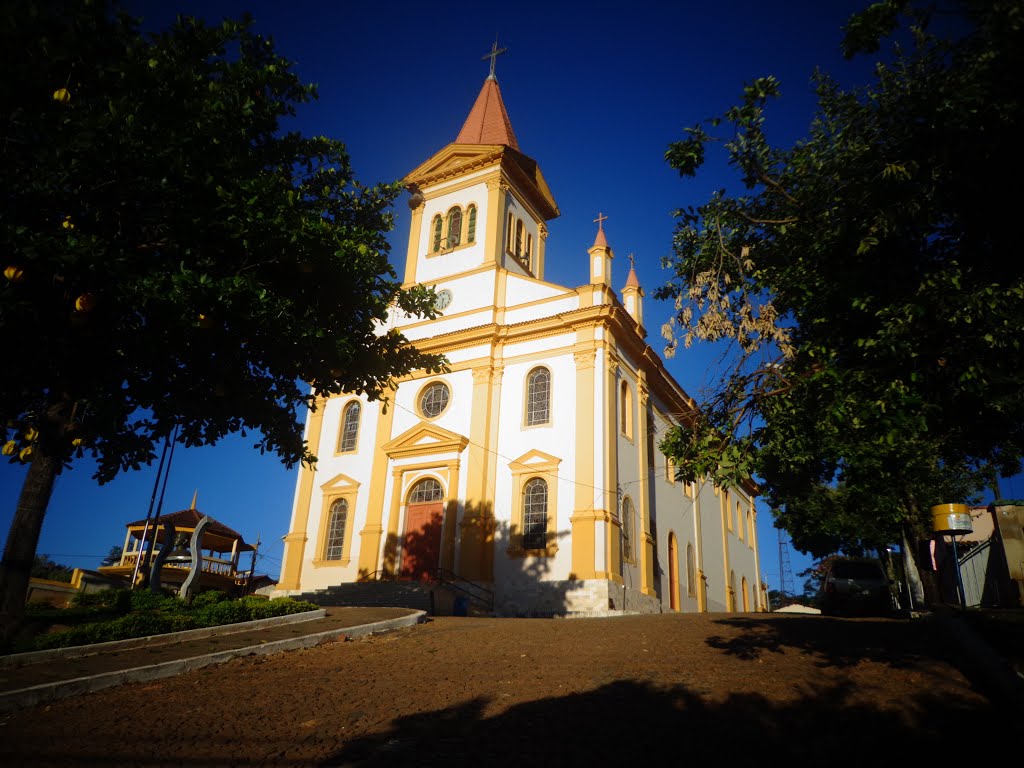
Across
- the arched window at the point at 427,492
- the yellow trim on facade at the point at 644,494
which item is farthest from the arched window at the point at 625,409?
the arched window at the point at 427,492

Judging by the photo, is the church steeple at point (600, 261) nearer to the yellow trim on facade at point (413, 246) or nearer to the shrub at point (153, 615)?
the yellow trim on facade at point (413, 246)

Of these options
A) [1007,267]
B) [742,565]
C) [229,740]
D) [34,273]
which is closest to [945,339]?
[1007,267]

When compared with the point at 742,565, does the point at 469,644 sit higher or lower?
lower

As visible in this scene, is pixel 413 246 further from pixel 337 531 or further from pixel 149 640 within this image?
pixel 149 640

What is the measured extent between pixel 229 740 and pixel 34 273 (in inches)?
239

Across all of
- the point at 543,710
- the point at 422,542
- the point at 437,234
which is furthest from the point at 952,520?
the point at 437,234

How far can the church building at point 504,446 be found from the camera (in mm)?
20719

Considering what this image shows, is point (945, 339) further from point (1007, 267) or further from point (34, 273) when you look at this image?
point (34, 273)

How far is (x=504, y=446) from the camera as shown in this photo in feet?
74.1

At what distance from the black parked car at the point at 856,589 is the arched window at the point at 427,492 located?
39.6 ft

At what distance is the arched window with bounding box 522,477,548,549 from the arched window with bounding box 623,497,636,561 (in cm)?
265

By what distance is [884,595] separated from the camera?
62.1 ft

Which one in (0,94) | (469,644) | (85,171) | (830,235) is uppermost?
(0,94)

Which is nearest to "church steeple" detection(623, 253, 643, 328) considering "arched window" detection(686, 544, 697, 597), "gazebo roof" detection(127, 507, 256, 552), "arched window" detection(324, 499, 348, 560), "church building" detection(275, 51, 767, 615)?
"church building" detection(275, 51, 767, 615)
